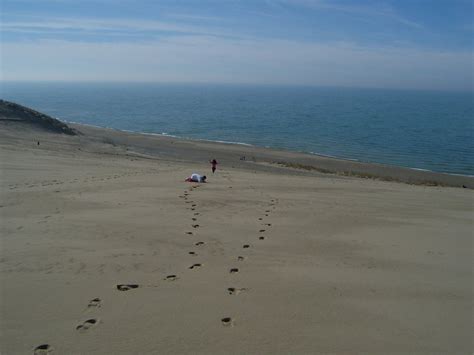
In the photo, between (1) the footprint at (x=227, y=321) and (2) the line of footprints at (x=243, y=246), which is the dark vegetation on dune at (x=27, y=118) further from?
(1) the footprint at (x=227, y=321)

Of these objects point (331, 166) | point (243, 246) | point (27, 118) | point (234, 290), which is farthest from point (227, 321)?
point (27, 118)

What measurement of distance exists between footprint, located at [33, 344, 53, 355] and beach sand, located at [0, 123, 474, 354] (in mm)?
21

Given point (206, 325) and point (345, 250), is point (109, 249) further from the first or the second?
point (345, 250)

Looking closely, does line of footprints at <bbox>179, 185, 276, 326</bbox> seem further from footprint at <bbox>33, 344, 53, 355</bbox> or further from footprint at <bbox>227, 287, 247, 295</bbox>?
footprint at <bbox>33, 344, 53, 355</bbox>

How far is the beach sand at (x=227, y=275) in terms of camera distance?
4.70 m

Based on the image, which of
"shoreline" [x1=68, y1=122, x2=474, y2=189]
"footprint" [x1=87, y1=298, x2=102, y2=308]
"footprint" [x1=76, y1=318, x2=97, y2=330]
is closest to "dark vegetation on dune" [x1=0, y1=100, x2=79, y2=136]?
"shoreline" [x1=68, y1=122, x2=474, y2=189]

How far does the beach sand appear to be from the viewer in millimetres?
4703

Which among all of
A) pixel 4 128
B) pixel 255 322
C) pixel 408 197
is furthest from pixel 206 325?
pixel 4 128

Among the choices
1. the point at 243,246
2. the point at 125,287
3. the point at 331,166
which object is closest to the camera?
the point at 125,287

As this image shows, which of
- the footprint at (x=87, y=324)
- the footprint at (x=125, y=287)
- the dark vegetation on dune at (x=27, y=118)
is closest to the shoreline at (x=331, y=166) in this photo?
the dark vegetation on dune at (x=27, y=118)

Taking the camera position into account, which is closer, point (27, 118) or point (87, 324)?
point (87, 324)

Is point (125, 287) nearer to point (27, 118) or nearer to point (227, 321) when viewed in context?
point (227, 321)

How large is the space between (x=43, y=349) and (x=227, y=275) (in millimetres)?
2971

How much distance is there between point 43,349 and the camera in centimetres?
436
